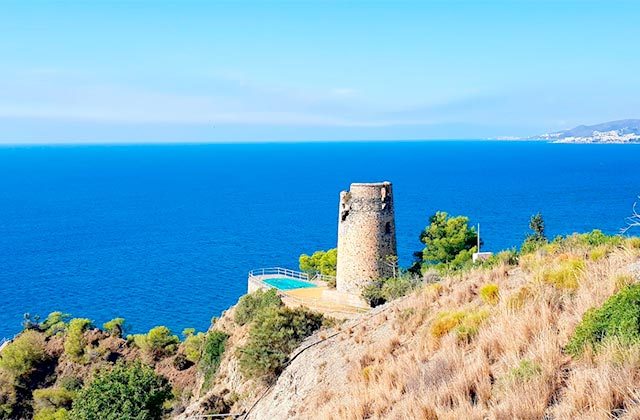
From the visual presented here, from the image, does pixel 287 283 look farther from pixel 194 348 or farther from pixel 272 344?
pixel 272 344

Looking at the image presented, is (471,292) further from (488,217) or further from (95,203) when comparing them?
(95,203)

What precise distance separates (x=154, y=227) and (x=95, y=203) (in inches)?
1281

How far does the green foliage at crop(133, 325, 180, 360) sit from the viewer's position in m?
34.8

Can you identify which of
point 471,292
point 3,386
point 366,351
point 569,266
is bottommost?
point 3,386

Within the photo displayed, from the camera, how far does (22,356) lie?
111 feet

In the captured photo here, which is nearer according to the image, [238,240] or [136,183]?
[238,240]

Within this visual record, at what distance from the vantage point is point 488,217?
83.5m

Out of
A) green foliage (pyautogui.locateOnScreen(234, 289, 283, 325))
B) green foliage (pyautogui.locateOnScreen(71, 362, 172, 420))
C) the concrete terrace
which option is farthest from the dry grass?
green foliage (pyautogui.locateOnScreen(234, 289, 283, 325))

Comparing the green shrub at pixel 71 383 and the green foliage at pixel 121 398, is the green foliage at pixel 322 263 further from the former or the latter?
the green foliage at pixel 121 398

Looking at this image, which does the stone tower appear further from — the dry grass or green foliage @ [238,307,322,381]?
the dry grass

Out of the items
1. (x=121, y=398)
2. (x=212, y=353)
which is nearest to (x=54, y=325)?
(x=212, y=353)

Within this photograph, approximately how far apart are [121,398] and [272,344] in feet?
18.1

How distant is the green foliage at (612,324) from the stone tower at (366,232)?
2084 cm

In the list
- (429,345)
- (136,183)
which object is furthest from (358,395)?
(136,183)
